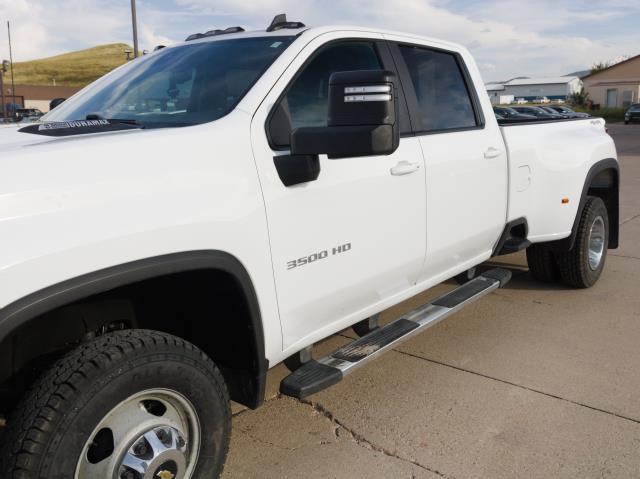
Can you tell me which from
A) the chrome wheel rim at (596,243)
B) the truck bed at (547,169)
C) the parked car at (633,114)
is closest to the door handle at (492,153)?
the truck bed at (547,169)

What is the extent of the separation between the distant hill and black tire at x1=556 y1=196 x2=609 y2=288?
305ft

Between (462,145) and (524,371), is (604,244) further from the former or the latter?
(462,145)

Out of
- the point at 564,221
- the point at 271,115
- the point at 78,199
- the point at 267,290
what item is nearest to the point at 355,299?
the point at 267,290

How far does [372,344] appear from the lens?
3.21m

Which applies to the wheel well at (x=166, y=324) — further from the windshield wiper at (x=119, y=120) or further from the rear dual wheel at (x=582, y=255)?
the rear dual wheel at (x=582, y=255)

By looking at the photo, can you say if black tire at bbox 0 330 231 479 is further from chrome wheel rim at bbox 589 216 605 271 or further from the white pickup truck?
chrome wheel rim at bbox 589 216 605 271

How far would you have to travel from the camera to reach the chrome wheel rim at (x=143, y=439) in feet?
6.95

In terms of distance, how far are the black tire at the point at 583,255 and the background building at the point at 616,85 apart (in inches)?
2787

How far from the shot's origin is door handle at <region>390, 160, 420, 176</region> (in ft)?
10.3

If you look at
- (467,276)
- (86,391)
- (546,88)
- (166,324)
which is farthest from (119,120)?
(546,88)

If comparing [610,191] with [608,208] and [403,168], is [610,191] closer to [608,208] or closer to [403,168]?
[608,208]

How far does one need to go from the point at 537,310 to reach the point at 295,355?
264 cm

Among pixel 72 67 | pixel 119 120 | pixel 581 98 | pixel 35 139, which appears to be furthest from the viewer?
pixel 72 67

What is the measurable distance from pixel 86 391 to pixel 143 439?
1.04 ft
